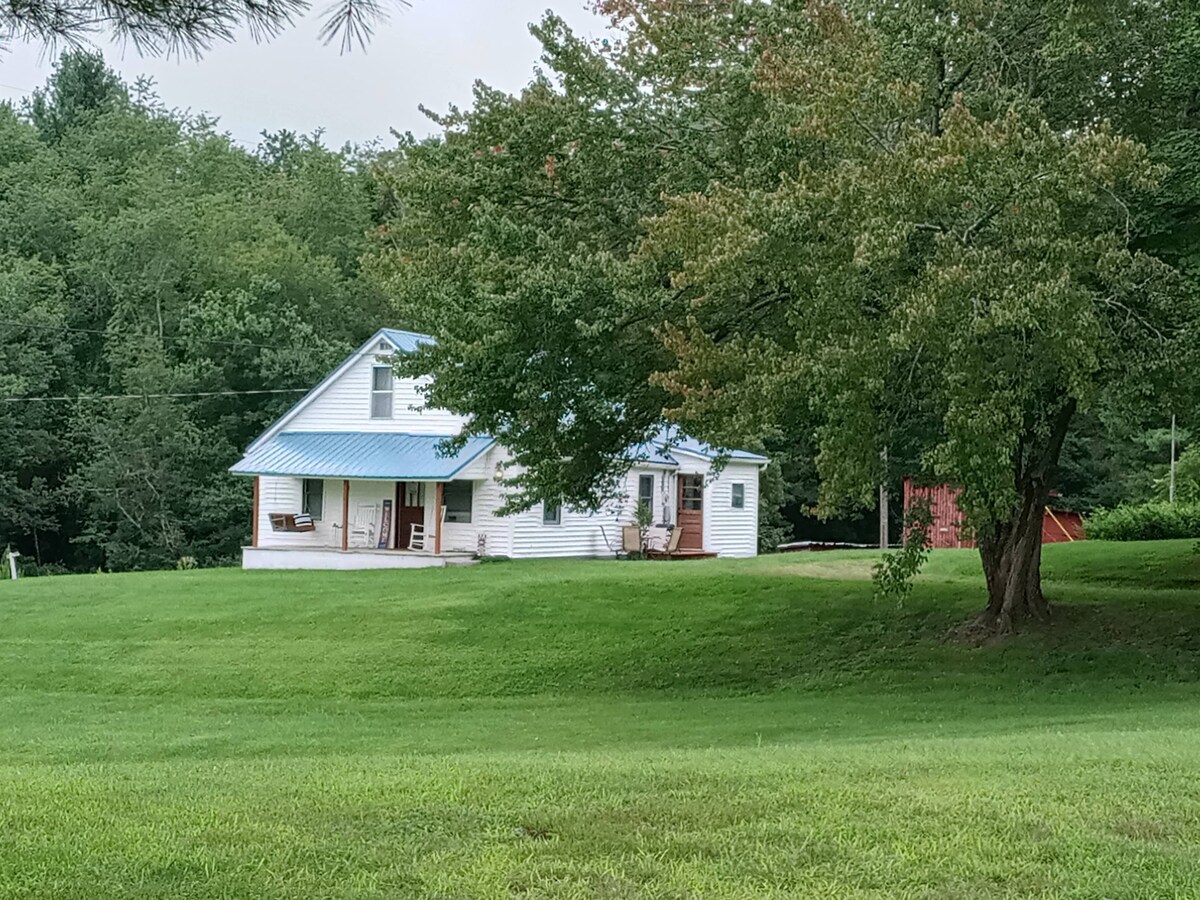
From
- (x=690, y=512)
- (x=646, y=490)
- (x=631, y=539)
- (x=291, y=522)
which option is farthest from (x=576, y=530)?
(x=291, y=522)

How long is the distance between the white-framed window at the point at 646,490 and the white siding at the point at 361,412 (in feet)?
15.9

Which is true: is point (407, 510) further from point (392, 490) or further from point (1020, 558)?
point (1020, 558)

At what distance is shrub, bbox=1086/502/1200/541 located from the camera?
2711cm

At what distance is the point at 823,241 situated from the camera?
11.3m

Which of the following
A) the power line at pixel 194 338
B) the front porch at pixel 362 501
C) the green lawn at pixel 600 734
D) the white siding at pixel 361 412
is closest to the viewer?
the green lawn at pixel 600 734

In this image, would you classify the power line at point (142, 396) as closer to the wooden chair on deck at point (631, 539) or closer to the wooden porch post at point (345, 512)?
the wooden porch post at point (345, 512)

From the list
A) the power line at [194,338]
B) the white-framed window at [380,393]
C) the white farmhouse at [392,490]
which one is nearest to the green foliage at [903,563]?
the white farmhouse at [392,490]

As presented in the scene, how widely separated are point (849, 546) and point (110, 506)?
2311cm

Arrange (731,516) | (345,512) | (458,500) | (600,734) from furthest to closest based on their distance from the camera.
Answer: (731,516) → (345,512) → (458,500) → (600,734)

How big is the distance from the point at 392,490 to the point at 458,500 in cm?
186

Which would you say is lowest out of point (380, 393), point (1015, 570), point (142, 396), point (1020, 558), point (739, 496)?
point (1015, 570)

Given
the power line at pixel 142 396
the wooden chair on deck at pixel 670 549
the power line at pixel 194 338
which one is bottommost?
the wooden chair on deck at pixel 670 549

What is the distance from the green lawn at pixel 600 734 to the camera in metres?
4.97

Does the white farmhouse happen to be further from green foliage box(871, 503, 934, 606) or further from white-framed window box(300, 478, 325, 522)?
green foliage box(871, 503, 934, 606)
